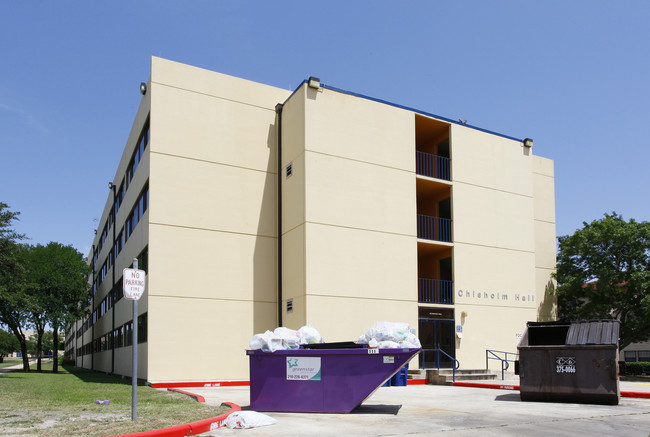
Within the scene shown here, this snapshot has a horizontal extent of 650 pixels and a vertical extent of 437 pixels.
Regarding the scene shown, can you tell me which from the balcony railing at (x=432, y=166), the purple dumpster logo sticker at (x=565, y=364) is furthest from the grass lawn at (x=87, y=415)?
the balcony railing at (x=432, y=166)

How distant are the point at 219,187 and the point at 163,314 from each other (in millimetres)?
5275

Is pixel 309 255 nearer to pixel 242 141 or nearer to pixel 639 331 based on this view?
pixel 242 141

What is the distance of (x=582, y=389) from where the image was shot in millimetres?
13477

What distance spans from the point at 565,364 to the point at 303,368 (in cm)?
630

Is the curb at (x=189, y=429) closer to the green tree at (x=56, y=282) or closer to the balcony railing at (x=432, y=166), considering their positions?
the balcony railing at (x=432, y=166)

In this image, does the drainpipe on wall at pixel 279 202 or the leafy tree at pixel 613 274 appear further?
the leafy tree at pixel 613 274

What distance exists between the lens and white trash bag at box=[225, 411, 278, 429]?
964 centimetres

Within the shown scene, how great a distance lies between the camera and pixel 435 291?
26.3 metres

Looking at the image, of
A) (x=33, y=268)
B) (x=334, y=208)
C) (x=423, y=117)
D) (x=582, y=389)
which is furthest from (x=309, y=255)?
(x=33, y=268)

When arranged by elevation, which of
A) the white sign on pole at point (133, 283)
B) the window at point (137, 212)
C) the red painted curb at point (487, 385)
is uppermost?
the window at point (137, 212)

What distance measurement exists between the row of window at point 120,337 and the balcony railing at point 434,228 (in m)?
12.1

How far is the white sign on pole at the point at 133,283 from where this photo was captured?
9127 mm

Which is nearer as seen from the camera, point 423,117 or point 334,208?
point 334,208

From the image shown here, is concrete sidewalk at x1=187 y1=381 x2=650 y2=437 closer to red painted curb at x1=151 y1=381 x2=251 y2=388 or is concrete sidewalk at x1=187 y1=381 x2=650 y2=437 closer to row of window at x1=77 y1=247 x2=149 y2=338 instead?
red painted curb at x1=151 y1=381 x2=251 y2=388
